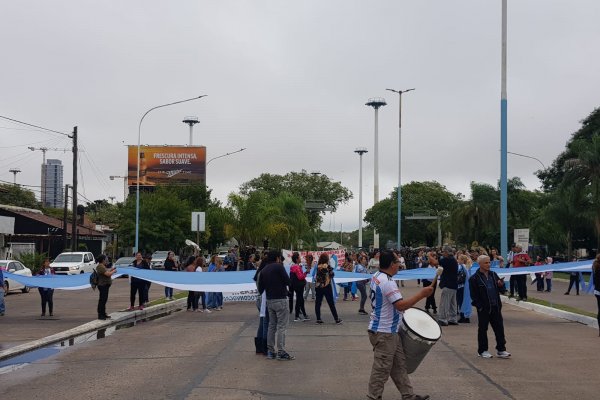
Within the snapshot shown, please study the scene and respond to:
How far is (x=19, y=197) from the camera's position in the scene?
302 feet

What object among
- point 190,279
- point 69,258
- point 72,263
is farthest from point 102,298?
point 69,258

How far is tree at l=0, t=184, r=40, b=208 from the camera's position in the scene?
89.2 meters

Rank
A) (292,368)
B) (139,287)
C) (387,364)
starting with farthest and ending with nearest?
(139,287) → (292,368) → (387,364)

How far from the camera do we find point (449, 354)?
1254cm

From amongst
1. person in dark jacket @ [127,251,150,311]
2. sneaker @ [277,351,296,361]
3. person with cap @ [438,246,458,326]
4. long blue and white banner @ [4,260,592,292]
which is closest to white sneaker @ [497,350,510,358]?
sneaker @ [277,351,296,361]

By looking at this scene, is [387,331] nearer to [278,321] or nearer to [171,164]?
[278,321]

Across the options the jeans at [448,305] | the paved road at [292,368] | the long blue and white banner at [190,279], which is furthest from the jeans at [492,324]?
the long blue and white banner at [190,279]

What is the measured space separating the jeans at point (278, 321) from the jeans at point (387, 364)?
390 cm

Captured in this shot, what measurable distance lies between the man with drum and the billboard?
245 ft

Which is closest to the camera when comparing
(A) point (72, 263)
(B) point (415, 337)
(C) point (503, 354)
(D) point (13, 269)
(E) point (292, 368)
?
(B) point (415, 337)

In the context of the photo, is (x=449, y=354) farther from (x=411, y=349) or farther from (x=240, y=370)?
(x=411, y=349)

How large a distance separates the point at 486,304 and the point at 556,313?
8697 mm

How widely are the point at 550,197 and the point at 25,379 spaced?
161 feet

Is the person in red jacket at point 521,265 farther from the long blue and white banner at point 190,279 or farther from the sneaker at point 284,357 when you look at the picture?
the sneaker at point 284,357
